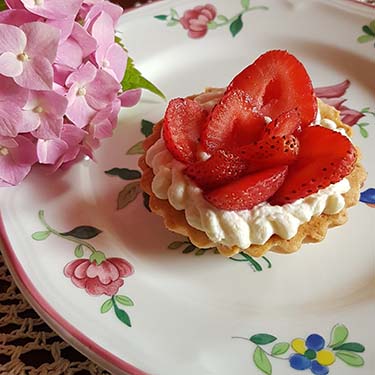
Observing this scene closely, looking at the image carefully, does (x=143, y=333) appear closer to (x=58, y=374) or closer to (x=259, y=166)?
(x=58, y=374)

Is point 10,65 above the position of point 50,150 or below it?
above

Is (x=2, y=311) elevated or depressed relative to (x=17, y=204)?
depressed

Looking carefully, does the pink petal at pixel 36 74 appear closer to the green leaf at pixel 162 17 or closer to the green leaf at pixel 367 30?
the green leaf at pixel 162 17

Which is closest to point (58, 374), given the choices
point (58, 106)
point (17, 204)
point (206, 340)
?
point (206, 340)

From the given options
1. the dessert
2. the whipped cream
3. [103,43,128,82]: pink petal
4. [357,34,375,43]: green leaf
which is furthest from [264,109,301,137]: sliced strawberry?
[357,34,375,43]: green leaf

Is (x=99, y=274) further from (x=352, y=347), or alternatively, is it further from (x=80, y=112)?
(x=352, y=347)

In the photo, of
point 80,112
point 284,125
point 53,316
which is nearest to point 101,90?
point 80,112

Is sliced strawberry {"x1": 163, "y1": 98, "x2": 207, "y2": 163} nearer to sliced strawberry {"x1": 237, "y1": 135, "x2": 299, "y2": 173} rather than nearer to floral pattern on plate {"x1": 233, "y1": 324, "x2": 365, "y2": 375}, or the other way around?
sliced strawberry {"x1": 237, "y1": 135, "x2": 299, "y2": 173}
